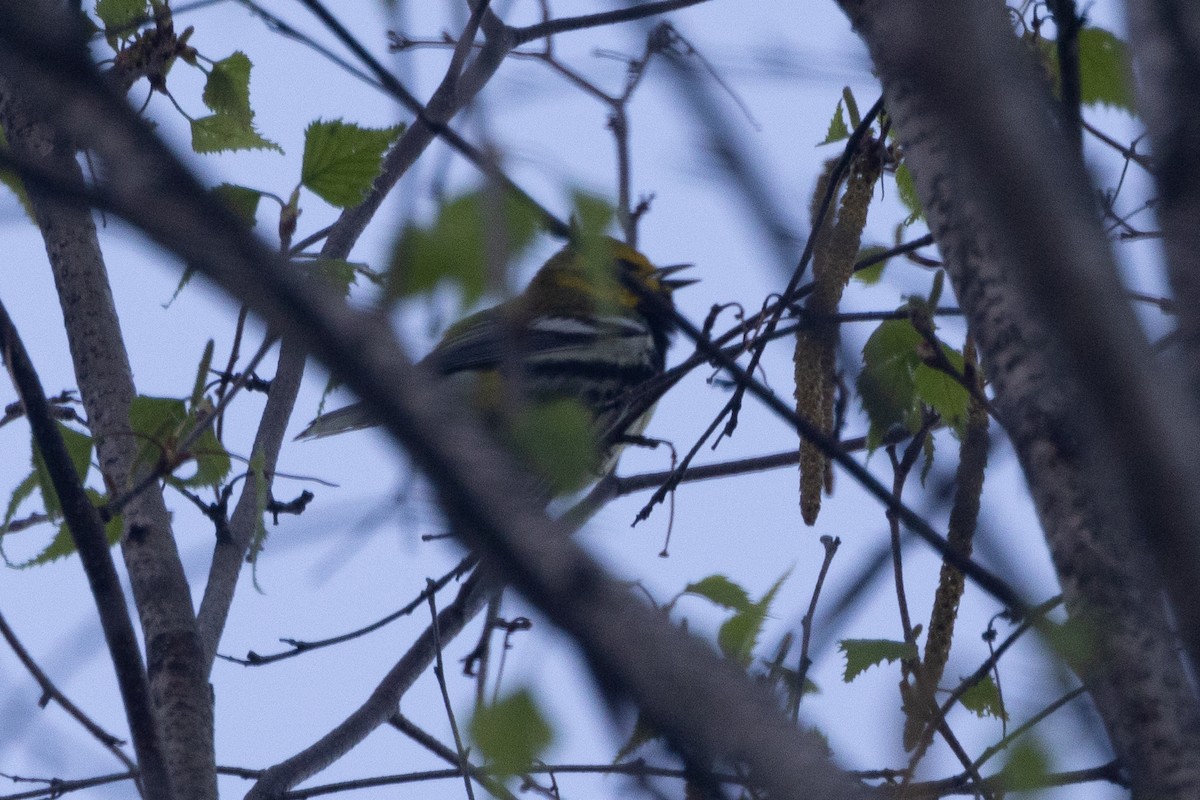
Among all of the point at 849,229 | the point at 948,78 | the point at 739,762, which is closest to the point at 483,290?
the point at 739,762

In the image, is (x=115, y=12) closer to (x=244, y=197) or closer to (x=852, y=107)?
Result: (x=244, y=197)

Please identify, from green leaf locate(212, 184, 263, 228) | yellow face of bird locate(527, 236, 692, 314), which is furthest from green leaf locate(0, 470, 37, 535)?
yellow face of bird locate(527, 236, 692, 314)

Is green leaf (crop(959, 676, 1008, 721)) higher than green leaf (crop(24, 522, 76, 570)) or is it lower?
lower

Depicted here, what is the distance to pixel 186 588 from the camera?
2762mm

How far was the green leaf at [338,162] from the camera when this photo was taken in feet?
9.73

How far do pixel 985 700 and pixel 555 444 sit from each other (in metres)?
1.73

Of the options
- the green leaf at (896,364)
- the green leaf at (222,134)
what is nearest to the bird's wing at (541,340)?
the green leaf at (222,134)

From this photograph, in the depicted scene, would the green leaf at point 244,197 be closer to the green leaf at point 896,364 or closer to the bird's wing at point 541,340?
the green leaf at point 896,364

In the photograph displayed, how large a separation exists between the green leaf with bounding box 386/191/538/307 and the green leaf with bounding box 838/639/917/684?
1459 mm

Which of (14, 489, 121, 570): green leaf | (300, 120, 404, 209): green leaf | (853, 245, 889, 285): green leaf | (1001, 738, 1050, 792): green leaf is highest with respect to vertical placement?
(300, 120, 404, 209): green leaf

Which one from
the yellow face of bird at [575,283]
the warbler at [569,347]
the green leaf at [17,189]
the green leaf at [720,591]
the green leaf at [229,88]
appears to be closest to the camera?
the green leaf at [720,591]

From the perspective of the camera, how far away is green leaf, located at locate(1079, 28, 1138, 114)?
247 centimetres

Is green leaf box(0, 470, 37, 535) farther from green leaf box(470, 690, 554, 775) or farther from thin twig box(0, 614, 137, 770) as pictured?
green leaf box(470, 690, 554, 775)

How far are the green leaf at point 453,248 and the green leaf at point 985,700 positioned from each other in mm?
1597
